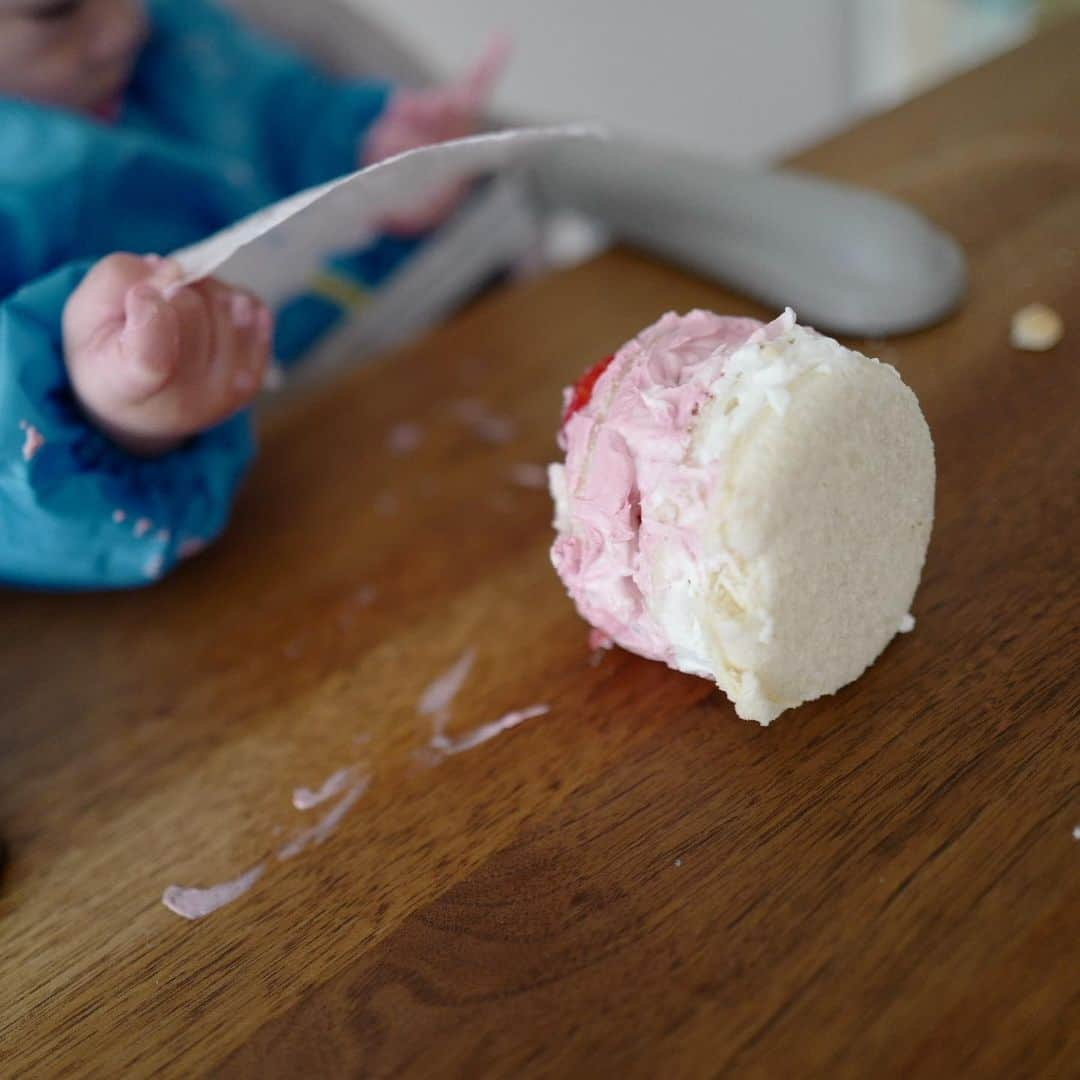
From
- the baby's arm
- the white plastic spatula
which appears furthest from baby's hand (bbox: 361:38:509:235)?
the white plastic spatula

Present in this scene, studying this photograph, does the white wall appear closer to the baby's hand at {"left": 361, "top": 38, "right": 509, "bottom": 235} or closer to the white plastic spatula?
the baby's hand at {"left": 361, "top": 38, "right": 509, "bottom": 235}

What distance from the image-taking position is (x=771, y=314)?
54 centimetres

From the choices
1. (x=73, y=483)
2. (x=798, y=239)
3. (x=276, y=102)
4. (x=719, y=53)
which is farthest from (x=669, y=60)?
(x=73, y=483)

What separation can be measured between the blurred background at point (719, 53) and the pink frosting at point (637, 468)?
3.19ft

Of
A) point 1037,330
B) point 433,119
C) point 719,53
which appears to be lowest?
point 719,53

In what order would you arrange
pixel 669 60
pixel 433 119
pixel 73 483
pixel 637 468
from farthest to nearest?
1. pixel 669 60
2. pixel 433 119
3. pixel 73 483
4. pixel 637 468

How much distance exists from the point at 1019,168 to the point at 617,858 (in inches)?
18.4

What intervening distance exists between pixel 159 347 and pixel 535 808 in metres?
0.21

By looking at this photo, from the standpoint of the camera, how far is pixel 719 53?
149cm

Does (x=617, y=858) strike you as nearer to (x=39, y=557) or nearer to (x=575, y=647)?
(x=575, y=647)

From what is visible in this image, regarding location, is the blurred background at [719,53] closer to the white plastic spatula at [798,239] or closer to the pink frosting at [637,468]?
the white plastic spatula at [798,239]

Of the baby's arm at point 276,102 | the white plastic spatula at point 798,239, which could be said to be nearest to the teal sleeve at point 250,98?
the baby's arm at point 276,102

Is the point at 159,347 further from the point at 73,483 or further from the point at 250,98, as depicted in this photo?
the point at 250,98

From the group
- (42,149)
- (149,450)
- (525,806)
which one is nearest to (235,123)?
(42,149)
